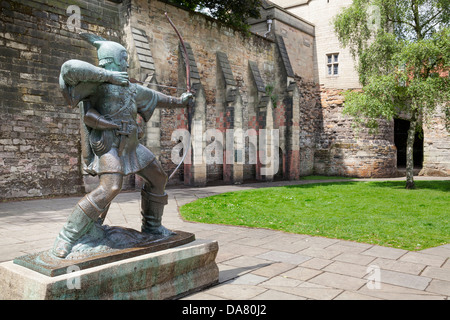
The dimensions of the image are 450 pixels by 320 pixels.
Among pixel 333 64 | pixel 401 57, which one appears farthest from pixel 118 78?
pixel 333 64

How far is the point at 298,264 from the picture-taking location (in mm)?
4305

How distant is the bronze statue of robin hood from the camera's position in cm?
304

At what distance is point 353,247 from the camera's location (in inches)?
201

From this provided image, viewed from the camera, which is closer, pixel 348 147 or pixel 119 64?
pixel 119 64

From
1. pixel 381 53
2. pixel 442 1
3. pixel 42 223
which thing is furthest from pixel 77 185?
pixel 442 1

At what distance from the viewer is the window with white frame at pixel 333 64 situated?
2119 centimetres

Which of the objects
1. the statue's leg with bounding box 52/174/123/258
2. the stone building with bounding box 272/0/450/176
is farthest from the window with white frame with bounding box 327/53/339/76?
the statue's leg with bounding box 52/174/123/258

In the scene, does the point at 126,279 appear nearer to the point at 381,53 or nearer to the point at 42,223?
the point at 42,223

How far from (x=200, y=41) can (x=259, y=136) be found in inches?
199

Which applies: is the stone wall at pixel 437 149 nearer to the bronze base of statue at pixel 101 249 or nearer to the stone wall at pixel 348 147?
the stone wall at pixel 348 147

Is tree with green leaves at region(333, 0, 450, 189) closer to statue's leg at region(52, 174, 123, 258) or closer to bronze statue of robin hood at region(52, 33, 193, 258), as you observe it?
bronze statue of robin hood at region(52, 33, 193, 258)

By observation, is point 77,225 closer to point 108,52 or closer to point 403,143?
point 108,52

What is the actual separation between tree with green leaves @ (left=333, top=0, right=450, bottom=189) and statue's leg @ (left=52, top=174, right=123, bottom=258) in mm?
11387

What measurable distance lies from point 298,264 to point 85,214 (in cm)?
249
